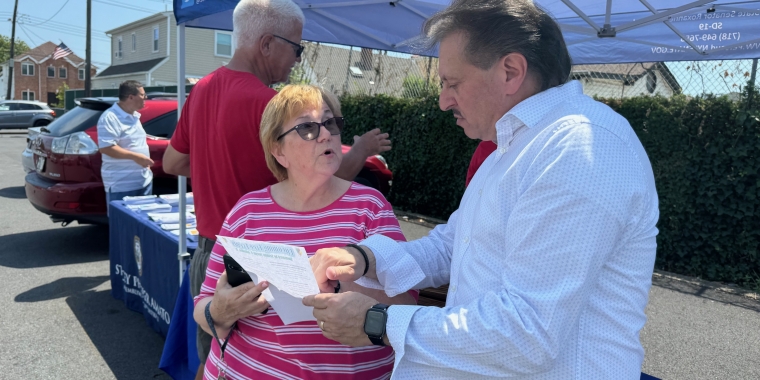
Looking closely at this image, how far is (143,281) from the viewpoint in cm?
434

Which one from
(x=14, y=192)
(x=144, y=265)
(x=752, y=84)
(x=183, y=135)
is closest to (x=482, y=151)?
(x=183, y=135)

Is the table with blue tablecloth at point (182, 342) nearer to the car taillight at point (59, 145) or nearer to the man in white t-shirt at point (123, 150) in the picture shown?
the man in white t-shirt at point (123, 150)

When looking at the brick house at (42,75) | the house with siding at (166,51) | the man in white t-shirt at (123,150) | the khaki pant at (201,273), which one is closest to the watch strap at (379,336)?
the khaki pant at (201,273)

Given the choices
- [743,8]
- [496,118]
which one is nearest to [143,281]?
[496,118]

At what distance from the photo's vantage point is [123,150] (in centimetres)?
553

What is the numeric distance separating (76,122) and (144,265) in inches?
120

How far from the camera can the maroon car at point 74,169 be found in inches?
238

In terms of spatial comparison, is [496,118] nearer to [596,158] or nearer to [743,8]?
[596,158]

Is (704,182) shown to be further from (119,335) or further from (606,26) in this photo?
(119,335)

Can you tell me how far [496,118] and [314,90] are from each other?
0.95 meters

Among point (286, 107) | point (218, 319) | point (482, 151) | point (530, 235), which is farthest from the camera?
point (482, 151)

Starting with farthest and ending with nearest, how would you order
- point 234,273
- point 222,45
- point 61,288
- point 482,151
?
point 222,45
point 61,288
point 482,151
point 234,273

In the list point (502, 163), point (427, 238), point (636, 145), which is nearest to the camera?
point (636, 145)

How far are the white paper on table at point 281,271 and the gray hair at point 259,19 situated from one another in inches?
48.1
